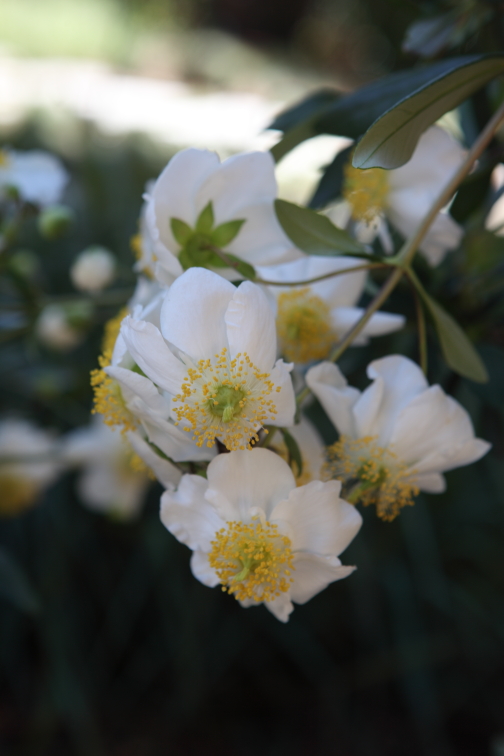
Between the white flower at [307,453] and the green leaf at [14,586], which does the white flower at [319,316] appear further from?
the green leaf at [14,586]

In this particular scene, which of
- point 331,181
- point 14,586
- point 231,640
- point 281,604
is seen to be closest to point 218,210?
point 331,181

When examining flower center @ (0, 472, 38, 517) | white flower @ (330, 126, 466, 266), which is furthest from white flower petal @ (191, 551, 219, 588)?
flower center @ (0, 472, 38, 517)

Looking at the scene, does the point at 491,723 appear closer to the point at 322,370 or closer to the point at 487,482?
the point at 487,482

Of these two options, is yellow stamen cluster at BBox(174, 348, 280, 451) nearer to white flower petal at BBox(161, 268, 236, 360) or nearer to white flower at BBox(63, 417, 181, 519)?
white flower petal at BBox(161, 268, 236, 360)

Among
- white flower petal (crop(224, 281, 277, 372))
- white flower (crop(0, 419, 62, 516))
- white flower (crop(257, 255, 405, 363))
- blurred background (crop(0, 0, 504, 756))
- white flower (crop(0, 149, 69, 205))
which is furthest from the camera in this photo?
blurred background (crop(0, 0, 504, 756))

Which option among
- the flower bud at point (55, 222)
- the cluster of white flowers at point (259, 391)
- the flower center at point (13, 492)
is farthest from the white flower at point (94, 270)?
the flower center at point (13, 492)

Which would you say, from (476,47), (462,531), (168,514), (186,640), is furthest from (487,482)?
(168,514)
